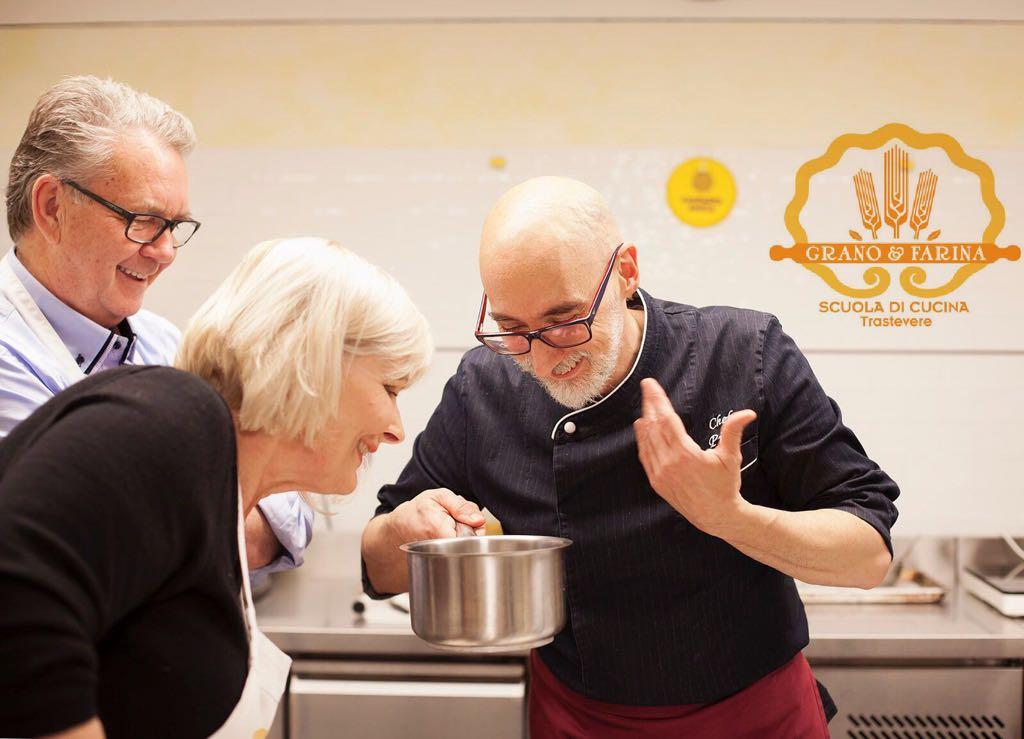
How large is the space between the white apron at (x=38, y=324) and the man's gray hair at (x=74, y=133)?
11cm

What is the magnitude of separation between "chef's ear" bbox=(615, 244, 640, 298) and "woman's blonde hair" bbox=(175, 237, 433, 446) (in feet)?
1.77

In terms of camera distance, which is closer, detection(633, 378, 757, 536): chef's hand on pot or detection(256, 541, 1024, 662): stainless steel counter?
detection(633, 378, 757, 536): chef's hand on pot

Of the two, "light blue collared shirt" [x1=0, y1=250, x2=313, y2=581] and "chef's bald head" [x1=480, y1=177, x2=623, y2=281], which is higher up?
"chef's bald head" [x1=480, y1=177, x2=623, y2=281]

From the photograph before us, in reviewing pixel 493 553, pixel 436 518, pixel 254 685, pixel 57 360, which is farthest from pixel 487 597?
pixel 57 360

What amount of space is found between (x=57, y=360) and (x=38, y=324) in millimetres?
68

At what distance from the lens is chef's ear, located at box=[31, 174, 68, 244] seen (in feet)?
5.09

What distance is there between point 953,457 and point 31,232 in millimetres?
2387

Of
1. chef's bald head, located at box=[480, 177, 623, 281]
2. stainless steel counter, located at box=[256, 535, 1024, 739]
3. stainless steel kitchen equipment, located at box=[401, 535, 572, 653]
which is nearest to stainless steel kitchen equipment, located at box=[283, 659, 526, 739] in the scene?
stainless steel counter, located at box=[256, 535, 1024, 739]

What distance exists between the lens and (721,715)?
1.55 meters

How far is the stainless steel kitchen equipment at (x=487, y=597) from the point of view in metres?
1.38

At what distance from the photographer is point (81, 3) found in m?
2.75

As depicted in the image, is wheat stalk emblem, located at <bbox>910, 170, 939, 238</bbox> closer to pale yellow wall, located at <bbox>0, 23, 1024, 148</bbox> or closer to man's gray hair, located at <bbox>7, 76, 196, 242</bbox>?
pale yellow wall, located at <bbox>0, 23, 1024, 148</bbox>

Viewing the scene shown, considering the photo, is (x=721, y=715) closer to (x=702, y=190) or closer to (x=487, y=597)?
(x=487, y=597)

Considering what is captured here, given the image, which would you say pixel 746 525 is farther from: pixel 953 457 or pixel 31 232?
pixel 953 457
